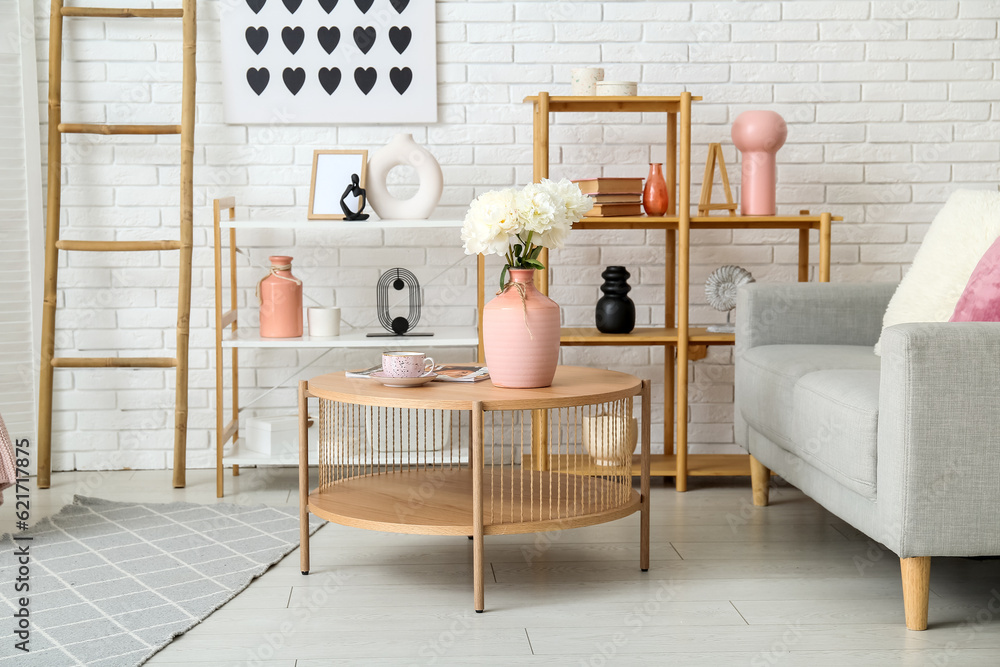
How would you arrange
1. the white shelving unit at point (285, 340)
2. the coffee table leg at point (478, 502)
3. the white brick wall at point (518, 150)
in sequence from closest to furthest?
the coffee table leg at point (478, 502), the white shelving unit at point (285, 340), the white brick wall at point (518, 150)

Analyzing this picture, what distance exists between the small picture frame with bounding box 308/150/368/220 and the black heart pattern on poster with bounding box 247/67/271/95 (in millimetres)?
365

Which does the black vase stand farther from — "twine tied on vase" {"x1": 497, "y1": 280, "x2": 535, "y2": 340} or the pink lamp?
"twine tied on vase" {"x1": 497, "y1": 280, "x2": 535, "y2": 340}

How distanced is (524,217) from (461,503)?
664 mm

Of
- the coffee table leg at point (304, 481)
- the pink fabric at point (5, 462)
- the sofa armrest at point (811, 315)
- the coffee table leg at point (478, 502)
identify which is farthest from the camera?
the sofa armrest at point (811, 315)

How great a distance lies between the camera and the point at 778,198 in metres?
3.50

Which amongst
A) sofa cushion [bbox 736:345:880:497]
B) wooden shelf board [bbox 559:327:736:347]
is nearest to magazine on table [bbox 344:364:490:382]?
wooden shelf board [bbox 559:327:736:347]

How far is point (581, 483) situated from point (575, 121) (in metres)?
1.50

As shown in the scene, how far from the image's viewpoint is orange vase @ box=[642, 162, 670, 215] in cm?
317

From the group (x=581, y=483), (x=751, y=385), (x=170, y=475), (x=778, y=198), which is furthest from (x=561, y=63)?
(x=170, y=475)

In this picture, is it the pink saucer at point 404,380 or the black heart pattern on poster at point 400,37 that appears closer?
the pink saucer at point 404,380

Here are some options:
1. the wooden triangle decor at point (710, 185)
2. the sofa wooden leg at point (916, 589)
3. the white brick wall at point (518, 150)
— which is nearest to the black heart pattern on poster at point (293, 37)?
the white brick wall at point (518, 150)

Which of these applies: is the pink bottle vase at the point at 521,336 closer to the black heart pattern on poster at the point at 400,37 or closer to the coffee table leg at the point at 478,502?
the coffee table leg at the point at 478,502

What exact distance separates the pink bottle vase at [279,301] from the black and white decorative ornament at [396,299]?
26 cm

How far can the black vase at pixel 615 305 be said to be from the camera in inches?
126
